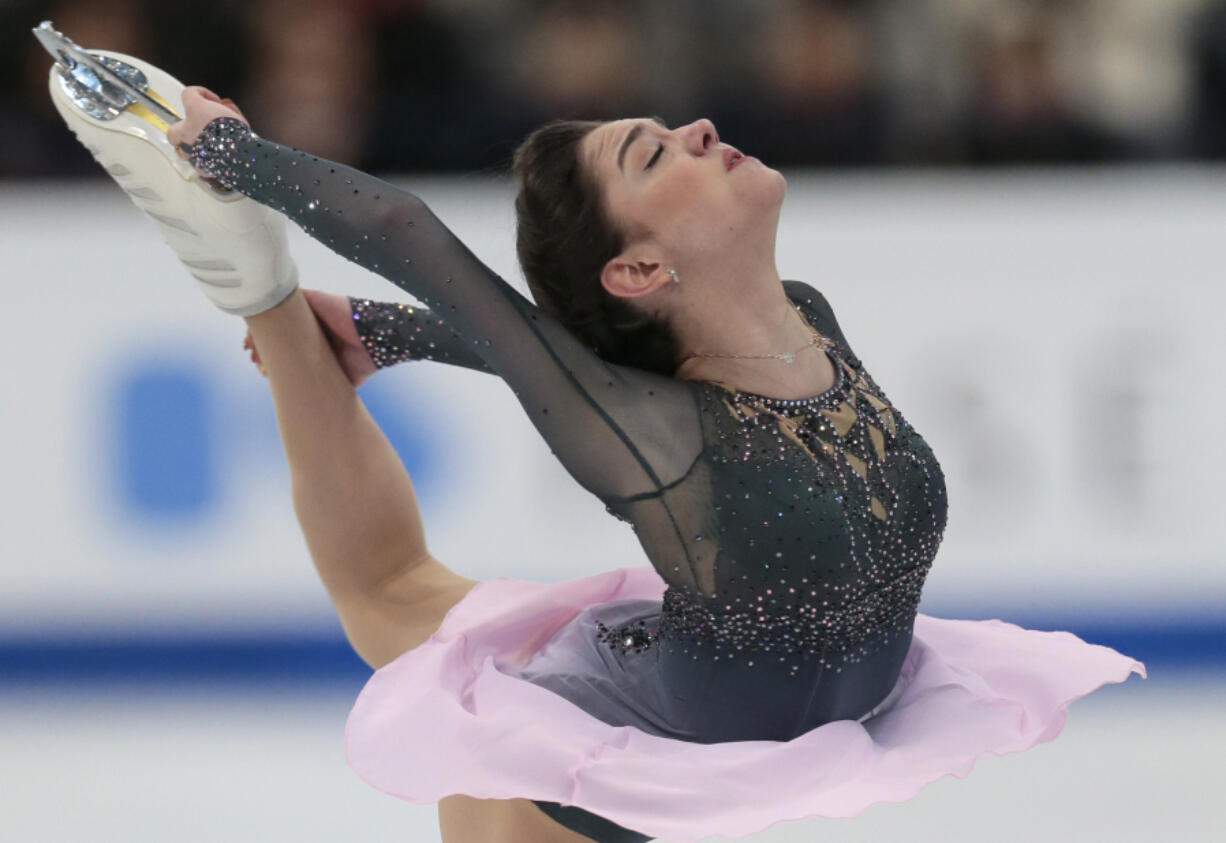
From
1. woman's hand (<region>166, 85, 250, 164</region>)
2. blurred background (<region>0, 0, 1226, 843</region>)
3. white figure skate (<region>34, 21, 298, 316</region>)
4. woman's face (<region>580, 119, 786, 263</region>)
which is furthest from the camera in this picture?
blurred background (<region>0, 0, 1226, 843</region>)

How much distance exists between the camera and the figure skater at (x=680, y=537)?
163 centimetres

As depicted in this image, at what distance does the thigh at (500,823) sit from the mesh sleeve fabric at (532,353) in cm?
43

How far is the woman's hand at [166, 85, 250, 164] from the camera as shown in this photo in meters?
1.86

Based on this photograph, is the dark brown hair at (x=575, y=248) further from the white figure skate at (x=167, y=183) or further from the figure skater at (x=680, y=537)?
the white figure skate at (x=167, y=183)

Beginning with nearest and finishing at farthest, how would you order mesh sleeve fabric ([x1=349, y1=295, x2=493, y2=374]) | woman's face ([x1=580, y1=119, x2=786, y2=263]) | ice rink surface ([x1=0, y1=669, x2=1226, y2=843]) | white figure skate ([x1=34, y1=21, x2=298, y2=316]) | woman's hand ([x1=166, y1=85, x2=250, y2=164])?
woman's face ([x1=580, y1=119, x2=786, y2=263]) → woman's hand ([x1=166, y1=85, x2=250, y2=164]) → white figure skate ([x1=34, y1=21, x2=298, y2=316]) → mesh sleeve fabric ([x1=349, y1=295, x2=493, y2=374]) → ice rink surface ([x1=0, y1=669, x2=1226, y2=843])

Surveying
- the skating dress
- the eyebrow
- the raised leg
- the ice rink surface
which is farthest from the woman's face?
the ice rink surface

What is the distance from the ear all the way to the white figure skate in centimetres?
54

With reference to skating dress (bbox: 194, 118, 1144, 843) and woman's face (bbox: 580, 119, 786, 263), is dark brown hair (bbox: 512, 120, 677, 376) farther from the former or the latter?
skating dress (bbox: 194, 118, 1144, 843)

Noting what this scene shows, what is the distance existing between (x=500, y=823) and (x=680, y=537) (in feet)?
1.49

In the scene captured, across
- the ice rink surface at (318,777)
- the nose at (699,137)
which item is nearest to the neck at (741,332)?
the nose at (699,137)

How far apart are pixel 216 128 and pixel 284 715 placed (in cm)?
180

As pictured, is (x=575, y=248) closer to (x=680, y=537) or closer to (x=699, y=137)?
(x=699, y=137)

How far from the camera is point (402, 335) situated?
2139mm

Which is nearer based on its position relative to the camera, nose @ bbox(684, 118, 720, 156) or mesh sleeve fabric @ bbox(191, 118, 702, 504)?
mesh sleeve fabric @ bbox(191, 118, 702, 504)
